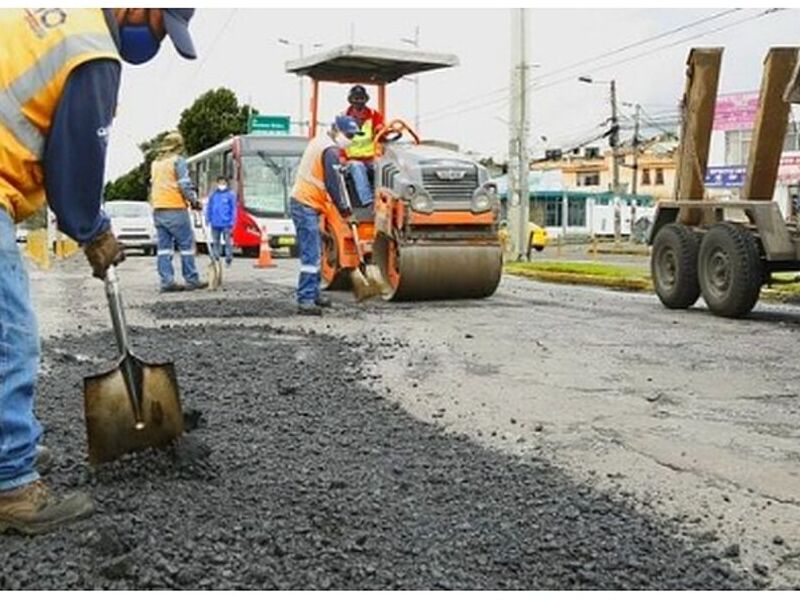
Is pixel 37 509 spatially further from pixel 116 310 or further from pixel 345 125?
pixel 345 125

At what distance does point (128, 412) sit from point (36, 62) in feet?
4.02

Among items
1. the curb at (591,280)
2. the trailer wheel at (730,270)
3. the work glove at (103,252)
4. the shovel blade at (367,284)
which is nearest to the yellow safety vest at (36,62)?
the work glove at (103,252)

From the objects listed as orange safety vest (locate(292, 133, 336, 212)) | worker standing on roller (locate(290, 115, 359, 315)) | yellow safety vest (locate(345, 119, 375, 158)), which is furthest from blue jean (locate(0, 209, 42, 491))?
yellow safety vest (locate(345, 119, 375, 158))

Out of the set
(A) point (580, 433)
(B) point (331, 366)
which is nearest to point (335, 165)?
(B) point (331, 366)

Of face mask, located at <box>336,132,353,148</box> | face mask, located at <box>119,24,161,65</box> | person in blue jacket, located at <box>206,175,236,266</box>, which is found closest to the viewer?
face mask, located at <box>119,24,161,65</box>

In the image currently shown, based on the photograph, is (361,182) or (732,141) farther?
(732,141)

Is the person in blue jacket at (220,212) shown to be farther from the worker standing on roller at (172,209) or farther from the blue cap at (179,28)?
the blue cap at (179,28)

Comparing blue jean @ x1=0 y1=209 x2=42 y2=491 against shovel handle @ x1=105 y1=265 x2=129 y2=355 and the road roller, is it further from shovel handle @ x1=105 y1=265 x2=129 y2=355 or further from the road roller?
the road roller

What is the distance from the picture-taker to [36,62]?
316 centimetres

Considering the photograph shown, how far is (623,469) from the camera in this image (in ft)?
13.5

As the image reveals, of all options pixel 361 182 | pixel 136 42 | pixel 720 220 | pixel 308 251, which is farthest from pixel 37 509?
pixel 720 220

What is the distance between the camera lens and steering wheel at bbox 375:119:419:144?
36.8ft

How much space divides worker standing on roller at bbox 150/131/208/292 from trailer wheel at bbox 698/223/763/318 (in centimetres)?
576

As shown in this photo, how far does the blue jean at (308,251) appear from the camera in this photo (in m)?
9.60
